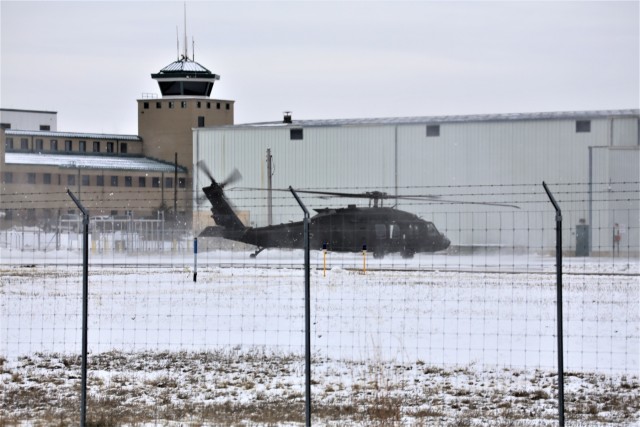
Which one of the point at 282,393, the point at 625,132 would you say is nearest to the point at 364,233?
the point at 625,132

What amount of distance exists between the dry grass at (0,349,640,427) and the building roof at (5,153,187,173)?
204 feet

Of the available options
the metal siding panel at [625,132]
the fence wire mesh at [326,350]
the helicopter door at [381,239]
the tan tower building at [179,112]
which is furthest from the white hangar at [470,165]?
the tan tower building at [179,112]

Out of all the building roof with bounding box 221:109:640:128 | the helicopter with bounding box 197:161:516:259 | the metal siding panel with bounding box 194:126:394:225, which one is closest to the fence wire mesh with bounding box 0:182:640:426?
the helicopter with bounding box 197:161:516:259

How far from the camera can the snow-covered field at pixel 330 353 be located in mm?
11211

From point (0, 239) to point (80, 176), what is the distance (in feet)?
72.4

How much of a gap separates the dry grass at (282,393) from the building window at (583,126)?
1458 inches

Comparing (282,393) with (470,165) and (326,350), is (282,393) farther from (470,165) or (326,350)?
(470,165)

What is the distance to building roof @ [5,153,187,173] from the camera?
7425 centimetres

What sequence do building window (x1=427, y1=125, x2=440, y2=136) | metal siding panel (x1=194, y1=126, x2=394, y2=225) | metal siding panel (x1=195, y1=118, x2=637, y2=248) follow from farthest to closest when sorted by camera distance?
metal siding panel (x1=194, y1=126, x2=394, y2=225) < building window (x1=427, y1=125, x2=440, y2=136) < metal siding panel (x1=195, y1=118, x2=637, y2=248)

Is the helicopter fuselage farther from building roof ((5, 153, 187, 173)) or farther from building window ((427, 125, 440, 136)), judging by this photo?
building roof ((5, 153, 187, 173))

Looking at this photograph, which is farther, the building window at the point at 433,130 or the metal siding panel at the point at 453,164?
the building window at the point at 433,130

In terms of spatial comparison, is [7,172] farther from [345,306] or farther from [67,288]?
[345,306]

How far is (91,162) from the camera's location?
7781cm

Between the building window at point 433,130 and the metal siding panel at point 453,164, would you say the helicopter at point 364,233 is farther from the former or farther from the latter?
the building window at point 433,130
